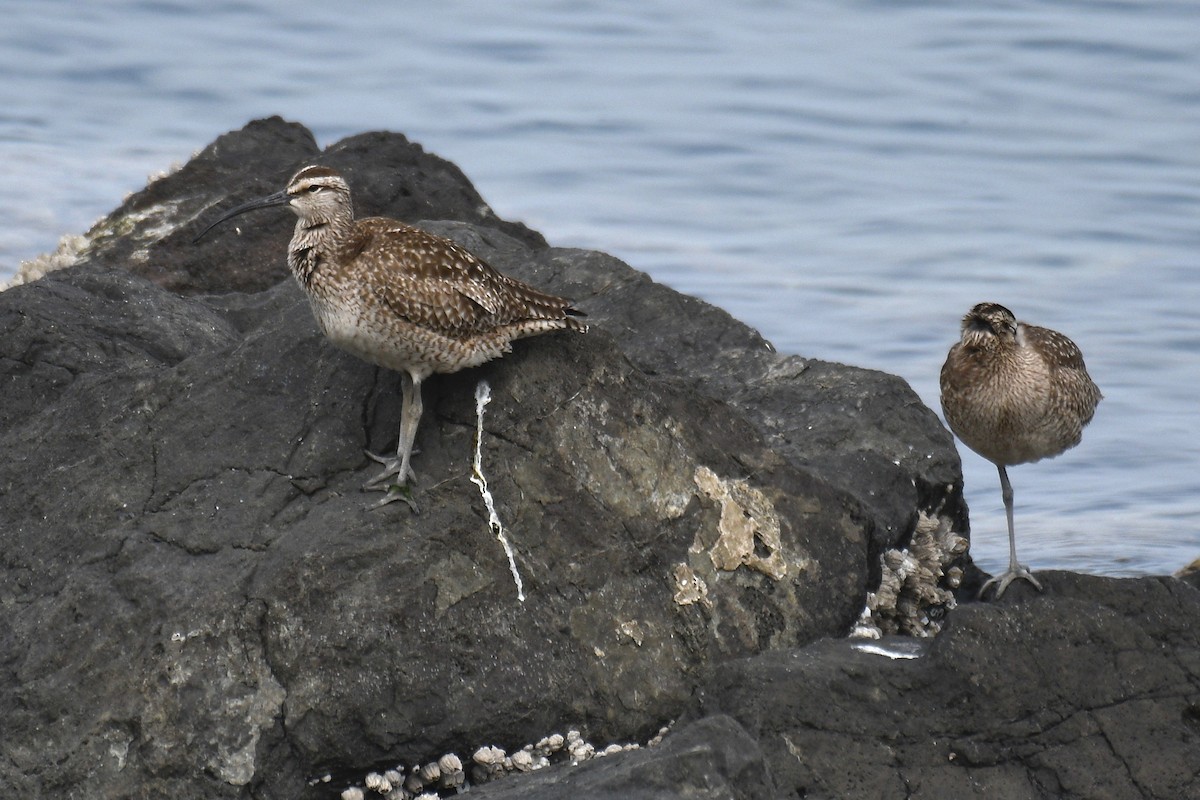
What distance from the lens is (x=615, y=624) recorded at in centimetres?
654

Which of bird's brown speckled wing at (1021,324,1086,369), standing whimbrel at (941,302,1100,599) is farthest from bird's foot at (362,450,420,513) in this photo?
bird's brown speckled wing at (1021,324,1086,369)

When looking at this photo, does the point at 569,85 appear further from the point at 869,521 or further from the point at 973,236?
the point at 869,521

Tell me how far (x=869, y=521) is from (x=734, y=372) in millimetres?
1765

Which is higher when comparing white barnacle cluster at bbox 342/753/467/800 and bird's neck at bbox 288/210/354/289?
bird's neck at bbox 288/210/354/289

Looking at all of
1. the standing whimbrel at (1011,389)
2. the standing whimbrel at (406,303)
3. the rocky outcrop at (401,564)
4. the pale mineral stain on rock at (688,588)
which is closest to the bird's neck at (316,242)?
the standing whimbrel at (406,303)

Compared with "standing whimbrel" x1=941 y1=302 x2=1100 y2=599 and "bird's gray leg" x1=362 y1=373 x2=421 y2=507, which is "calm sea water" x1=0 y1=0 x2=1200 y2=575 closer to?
"standing whimbrel" x1=941 y1=302 x2=1100 y2=599

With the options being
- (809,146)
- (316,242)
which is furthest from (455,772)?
(809,146)

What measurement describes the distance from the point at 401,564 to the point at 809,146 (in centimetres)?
1500

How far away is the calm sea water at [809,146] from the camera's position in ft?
Answer: 48.1

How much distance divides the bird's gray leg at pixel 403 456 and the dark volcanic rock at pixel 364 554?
0.07 metres

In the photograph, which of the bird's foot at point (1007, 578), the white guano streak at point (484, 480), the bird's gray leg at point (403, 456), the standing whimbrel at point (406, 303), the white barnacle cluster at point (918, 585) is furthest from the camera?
the bird's foot at point (1007, 578)

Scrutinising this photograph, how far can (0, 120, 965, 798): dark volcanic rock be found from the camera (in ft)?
20.0

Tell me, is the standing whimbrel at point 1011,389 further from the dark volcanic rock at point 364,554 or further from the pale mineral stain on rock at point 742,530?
the pale mineral stain on rock at point 742,530

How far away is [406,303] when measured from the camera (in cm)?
680
